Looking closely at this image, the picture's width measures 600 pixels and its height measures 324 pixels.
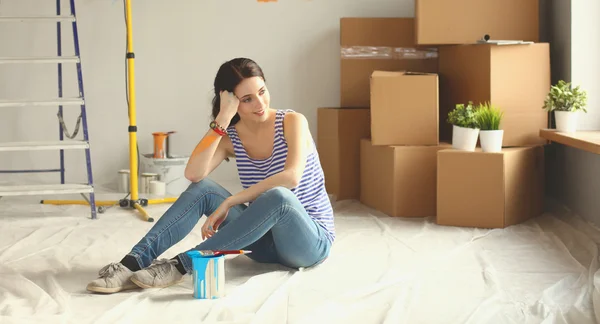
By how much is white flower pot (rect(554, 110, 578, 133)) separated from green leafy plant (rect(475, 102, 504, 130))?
268 millimetres

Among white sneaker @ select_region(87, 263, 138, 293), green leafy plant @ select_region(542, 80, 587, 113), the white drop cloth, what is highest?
green leafy plant @ select_region(542, 80, 587, 113)

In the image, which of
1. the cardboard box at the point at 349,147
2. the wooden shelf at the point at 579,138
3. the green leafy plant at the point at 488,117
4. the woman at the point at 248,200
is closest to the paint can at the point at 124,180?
the cardboard box at the point at 349,147

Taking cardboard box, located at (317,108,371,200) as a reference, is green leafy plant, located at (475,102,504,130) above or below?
above

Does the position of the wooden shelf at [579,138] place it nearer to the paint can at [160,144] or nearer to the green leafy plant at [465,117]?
the green leafy plant at [465,117]

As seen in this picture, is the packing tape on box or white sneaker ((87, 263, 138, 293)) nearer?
white sneaker ((87, 263, 138, 293))

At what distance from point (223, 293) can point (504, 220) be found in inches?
63.2

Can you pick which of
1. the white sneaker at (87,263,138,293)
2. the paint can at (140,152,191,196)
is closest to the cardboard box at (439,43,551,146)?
the paint can at (140,152,191,196)

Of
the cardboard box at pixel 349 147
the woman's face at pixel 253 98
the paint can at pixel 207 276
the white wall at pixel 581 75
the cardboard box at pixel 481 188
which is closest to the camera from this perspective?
the paint can at pixel 207 276

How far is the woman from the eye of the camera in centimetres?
241

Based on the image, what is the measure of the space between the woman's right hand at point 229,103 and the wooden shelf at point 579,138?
1.45m

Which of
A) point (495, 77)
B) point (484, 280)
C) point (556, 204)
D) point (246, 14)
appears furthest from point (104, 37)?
point (484, 280)

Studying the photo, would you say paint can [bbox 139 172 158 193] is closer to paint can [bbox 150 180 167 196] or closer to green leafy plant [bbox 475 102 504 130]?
paint can [bbox 150 180 167 196]

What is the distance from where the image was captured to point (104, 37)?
4.92 m

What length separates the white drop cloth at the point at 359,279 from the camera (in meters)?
2.23
